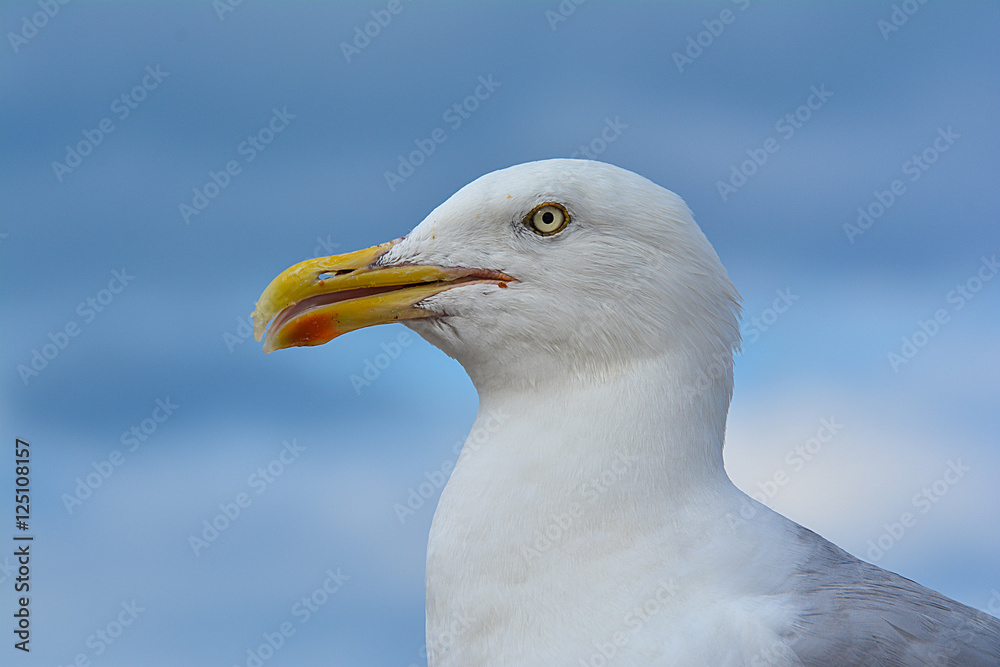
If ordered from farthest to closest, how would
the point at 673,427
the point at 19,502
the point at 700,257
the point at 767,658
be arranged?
the point at 19,502, the point at 700,257, the point at 673,427, the point at 767,658

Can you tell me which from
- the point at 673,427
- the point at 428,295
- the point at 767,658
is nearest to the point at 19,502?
the point at 428,295

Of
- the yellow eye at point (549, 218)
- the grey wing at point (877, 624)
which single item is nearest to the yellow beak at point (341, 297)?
the yellow eye at point (549, 218)

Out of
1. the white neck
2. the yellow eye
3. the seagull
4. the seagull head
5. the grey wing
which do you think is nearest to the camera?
the grey wing

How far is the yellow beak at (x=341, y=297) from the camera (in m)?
3.65

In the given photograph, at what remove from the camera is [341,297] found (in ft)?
12.2

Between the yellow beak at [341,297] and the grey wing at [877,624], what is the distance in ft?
5.84

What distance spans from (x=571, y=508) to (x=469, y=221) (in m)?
1.29

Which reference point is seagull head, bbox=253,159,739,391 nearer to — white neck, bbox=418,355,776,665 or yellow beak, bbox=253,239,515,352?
yellow beak, bbox=253,239,515,352

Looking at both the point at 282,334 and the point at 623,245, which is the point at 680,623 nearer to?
the point at 623,245

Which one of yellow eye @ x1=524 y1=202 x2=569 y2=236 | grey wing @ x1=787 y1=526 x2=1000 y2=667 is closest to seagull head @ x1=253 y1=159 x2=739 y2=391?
yellow eye @ x1=524 y1=202 x2=569 y2=236

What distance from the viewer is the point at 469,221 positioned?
3.68m

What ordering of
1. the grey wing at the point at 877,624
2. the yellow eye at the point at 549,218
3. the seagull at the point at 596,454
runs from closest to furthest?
the grey wing at the point at 877,624 < the seagull at the point at 596,454 < the yellow eye at the point at 549,218

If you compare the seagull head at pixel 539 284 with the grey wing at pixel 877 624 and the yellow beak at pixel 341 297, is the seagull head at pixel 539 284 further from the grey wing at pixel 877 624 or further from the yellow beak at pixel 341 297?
the grey wing at pixel 877 624

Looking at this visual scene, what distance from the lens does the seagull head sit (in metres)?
3.46
